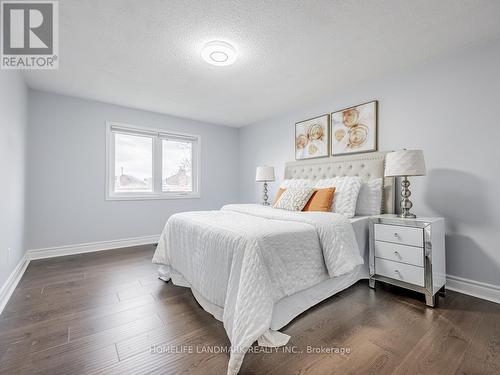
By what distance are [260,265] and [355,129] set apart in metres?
2.44

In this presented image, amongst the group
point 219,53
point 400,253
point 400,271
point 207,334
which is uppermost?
point 219,53

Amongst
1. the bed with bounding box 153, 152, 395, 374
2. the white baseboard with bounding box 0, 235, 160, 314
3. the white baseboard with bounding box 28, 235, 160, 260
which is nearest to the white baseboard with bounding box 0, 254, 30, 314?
the white baseboard with bounding box 0, 235, 160, 314

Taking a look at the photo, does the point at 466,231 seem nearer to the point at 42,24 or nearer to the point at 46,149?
the point at 42,24

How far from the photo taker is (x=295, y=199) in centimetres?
277

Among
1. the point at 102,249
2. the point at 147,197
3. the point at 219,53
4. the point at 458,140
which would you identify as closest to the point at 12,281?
the point at 102,249

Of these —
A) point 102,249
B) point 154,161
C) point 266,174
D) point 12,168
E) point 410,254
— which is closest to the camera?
point 410,254

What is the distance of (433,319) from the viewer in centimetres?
170

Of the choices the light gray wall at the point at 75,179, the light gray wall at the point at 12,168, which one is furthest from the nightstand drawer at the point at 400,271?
the light gray wall at the point at 75,179

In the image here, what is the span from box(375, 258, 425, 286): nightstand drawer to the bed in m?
0.17

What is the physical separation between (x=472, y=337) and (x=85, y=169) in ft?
15.2

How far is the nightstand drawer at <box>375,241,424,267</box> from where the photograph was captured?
1.94 m

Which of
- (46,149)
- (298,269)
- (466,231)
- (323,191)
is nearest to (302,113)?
(323,191)

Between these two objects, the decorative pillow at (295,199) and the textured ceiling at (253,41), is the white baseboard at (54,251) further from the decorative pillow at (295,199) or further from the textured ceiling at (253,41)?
the decorative pillow at (295,199)

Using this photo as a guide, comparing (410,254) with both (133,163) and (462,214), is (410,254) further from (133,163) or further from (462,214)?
(133,163)
